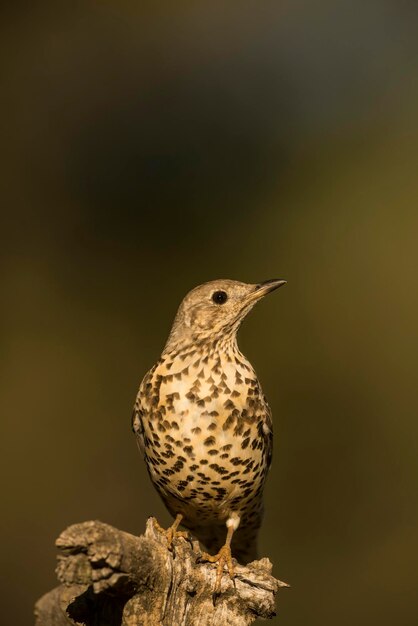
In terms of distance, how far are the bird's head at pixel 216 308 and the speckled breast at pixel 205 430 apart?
0.17 meters

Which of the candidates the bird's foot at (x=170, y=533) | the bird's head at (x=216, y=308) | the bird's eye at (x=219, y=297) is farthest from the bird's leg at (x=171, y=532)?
the bird's eye at (x=219, y=297)

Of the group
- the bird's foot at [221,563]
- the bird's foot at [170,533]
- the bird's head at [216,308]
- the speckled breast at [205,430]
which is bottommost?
the bird's foot at [221,563]

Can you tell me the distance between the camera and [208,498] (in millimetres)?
4930

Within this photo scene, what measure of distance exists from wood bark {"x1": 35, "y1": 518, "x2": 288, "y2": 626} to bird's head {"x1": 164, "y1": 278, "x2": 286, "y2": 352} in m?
1.11

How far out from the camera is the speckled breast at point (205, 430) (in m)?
4.72

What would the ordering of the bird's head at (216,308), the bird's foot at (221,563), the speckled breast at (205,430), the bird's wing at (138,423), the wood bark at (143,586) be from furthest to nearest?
the bird's head at (216,308) < the bird's wing at (138,423) < the speckled breast at (205,430) < the bird's foot at (221,563) < the wood bark at (143,586)

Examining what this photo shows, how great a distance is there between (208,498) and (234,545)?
1076 mm

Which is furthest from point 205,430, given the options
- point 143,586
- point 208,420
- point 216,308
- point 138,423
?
point 143,586

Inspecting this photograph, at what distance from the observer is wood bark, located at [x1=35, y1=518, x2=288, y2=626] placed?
3.43 meters

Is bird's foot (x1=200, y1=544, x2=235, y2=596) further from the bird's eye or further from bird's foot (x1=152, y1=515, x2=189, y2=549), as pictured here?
the bird's eye

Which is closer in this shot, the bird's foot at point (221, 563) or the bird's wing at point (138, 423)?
the bird's foot at point (221, 563)

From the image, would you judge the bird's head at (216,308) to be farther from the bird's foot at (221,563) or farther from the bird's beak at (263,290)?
the bird's foot at (221,563)

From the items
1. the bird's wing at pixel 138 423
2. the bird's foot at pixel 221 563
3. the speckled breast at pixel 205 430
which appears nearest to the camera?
the bird's foot at pixel 221 563

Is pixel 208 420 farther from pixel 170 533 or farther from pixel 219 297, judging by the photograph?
pixel 219 297
